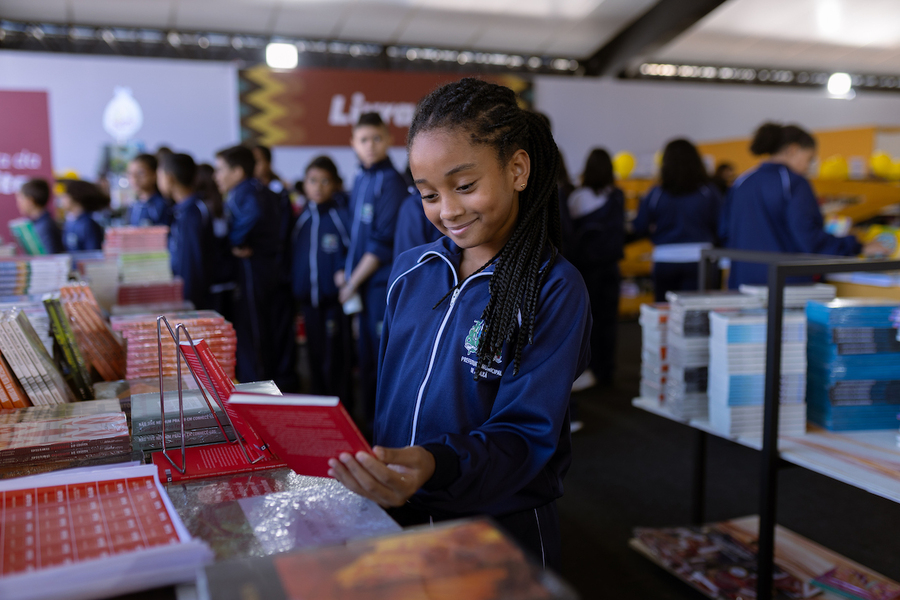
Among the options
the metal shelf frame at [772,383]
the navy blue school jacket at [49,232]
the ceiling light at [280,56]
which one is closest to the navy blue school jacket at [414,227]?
the metal shelf frame at [772,383]

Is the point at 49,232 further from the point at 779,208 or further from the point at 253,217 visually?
the point at 779,208

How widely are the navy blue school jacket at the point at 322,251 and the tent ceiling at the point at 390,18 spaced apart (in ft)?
13.5

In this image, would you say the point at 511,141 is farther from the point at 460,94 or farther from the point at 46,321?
the point at 46,321

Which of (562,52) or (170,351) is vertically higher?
(562,52)

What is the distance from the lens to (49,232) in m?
4.43

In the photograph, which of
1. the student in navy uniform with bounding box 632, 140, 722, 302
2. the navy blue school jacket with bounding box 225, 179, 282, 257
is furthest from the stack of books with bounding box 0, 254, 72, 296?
the student in navy uniform with bounding box 632, 140, 722, 302

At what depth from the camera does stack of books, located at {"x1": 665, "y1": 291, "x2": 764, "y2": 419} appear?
2.08 meters

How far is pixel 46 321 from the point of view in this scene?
1.64 meters

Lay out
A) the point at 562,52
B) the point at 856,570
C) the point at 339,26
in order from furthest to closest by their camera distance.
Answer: the point at 562,52
the point at 339,26
the point at 856,570

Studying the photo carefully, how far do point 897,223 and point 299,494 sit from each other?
7.32 metres

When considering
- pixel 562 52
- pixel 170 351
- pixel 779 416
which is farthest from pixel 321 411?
pixel 562 52

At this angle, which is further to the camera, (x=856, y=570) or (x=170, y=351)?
(x=856, y=570)

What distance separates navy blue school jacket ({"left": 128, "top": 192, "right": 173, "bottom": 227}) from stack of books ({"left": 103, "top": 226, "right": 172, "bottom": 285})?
1.29 m

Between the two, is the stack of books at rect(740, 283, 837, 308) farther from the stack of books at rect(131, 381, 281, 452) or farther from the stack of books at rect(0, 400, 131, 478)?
the stack of books at rect(0, 400, 131, 478)
